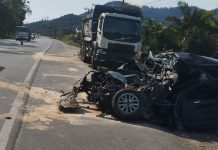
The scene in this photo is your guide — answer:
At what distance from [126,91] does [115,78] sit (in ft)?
2.99

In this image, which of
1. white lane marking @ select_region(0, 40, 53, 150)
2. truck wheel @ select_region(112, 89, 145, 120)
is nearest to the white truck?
white lane marking @ select_region(0, 40, 53, 150)

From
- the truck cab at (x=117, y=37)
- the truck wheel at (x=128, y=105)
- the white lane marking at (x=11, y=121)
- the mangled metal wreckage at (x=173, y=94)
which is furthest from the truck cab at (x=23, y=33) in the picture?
the truck wheel at (x=128, y=105)

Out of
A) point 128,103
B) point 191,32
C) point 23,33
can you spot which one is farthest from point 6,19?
point 128,103

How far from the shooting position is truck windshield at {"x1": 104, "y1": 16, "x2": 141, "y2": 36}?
2350cm

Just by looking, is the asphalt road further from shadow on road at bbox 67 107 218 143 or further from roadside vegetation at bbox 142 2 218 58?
roadside vegetation at bbox 142 2 218 58

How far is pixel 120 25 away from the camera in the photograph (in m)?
23.5

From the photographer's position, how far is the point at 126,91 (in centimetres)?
1011

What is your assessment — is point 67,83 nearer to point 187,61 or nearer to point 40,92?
point 40,92

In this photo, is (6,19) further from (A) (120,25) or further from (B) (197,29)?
(A) (120,25)

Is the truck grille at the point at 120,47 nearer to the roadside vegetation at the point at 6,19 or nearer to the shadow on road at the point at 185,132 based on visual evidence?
the shadow on road at the point at 185,132

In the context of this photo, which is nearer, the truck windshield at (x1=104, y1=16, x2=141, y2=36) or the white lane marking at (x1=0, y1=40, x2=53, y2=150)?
the white lane marking at (x1=0, y1=40, x2=53, y2=150)

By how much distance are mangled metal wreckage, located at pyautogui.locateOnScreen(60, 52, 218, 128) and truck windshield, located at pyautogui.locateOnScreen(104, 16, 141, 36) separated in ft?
42.1

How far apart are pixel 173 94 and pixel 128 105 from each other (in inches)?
35.9

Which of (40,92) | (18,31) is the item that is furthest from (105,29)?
(18,31)
